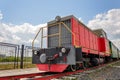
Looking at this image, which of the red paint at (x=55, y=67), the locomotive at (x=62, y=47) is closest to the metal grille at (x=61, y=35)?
the locomotive at (x=62, y=47)

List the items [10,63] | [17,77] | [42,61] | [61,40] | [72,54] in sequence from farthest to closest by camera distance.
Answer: [10,63], [61,40], [42,61], [72,54], [17,77]

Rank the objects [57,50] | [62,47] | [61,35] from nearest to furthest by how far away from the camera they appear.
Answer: [62,47]
[57,50]
[61,35]

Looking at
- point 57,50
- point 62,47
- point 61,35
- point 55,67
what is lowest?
point 55,67

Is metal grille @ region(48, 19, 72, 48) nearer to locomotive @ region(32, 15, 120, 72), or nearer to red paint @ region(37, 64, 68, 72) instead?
locomotive @ region(32, 15, 120, 72)

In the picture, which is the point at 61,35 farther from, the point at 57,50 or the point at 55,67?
the point at 55,67

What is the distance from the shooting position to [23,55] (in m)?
11.6

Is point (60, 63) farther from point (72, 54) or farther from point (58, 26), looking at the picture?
point (58, 26)

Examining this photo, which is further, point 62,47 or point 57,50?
point 57,50

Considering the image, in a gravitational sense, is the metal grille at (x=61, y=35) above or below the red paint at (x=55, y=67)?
above

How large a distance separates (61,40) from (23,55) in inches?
194

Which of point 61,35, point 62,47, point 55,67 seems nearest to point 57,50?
point 62,47

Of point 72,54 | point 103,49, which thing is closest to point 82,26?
point 72,54

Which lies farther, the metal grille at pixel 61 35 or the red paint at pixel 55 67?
the metal grille at pixel 61 35

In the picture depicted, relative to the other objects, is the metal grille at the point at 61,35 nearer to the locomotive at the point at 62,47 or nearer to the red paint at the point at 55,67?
the locomotive at the point at 62,47
